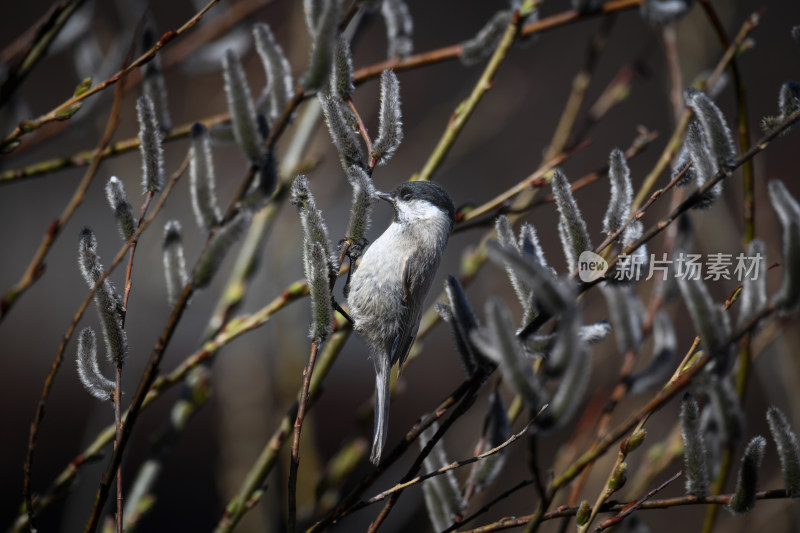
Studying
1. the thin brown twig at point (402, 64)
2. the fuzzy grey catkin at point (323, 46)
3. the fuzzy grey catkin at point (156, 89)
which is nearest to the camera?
the fuzzy grey catkin at point (323, 46)

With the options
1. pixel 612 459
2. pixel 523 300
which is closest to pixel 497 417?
pixel 523 300

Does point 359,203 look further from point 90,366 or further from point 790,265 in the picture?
point 790,265

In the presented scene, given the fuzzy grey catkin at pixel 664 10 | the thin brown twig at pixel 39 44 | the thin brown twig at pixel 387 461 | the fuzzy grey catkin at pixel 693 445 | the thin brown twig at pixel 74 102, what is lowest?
the fuzzy grey catkin at pixel 693 445

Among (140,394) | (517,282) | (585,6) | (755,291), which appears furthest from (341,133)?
(585,6)

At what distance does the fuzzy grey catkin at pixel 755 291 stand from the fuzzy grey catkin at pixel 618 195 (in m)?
0.20

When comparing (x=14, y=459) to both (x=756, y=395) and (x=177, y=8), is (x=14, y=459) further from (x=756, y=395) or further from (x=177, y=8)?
(x=756, y=395)

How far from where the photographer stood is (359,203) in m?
0.88

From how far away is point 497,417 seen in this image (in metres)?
0.97

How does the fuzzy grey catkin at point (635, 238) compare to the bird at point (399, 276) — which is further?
the bird at point (399, 276)

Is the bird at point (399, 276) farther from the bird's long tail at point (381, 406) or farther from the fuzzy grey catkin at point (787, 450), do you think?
the fuzzy grey catkin at point (787, 450)

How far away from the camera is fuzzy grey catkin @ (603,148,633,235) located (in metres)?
0.85

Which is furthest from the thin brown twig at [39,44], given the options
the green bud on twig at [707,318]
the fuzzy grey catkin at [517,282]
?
the green bud on twig at [707,318]

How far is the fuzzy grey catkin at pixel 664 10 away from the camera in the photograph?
3.86 feet

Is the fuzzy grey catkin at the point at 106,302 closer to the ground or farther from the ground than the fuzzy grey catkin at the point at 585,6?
closer to the ground
